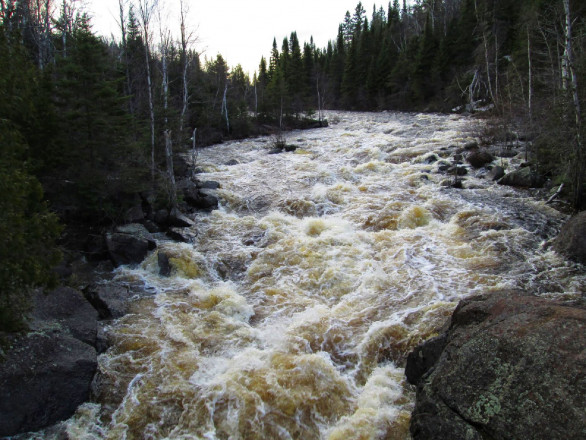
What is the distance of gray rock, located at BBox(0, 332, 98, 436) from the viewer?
4.98 metres

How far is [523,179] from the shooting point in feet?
49.8

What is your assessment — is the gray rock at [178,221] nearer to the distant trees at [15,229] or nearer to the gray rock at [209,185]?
the gray rock at [209,185]

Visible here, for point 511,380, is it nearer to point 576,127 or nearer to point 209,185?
point 576,127

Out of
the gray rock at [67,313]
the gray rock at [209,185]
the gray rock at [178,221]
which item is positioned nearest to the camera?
the gray rock at [67,313]

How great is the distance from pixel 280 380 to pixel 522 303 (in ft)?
12.7

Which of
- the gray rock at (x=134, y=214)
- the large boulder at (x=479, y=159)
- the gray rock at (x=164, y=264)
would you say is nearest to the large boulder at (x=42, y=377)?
the gray rock at (x=164, y=264)

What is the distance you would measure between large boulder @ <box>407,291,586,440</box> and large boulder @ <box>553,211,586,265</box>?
5513mm

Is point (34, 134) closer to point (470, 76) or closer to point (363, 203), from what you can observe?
point (363, 203)

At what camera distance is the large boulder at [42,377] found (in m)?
4.99

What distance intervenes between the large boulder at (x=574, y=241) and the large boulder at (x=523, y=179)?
5.80m

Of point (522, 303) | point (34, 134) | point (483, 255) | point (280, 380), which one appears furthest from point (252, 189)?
point (522, 303)

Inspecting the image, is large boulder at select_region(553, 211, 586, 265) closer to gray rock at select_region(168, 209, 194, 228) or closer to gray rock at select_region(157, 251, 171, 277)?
gray rock at select_region(157, 251, 171, 277)

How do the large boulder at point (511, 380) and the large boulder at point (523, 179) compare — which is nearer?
the large boulder at point (511, 380)

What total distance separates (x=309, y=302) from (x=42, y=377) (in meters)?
5.21
